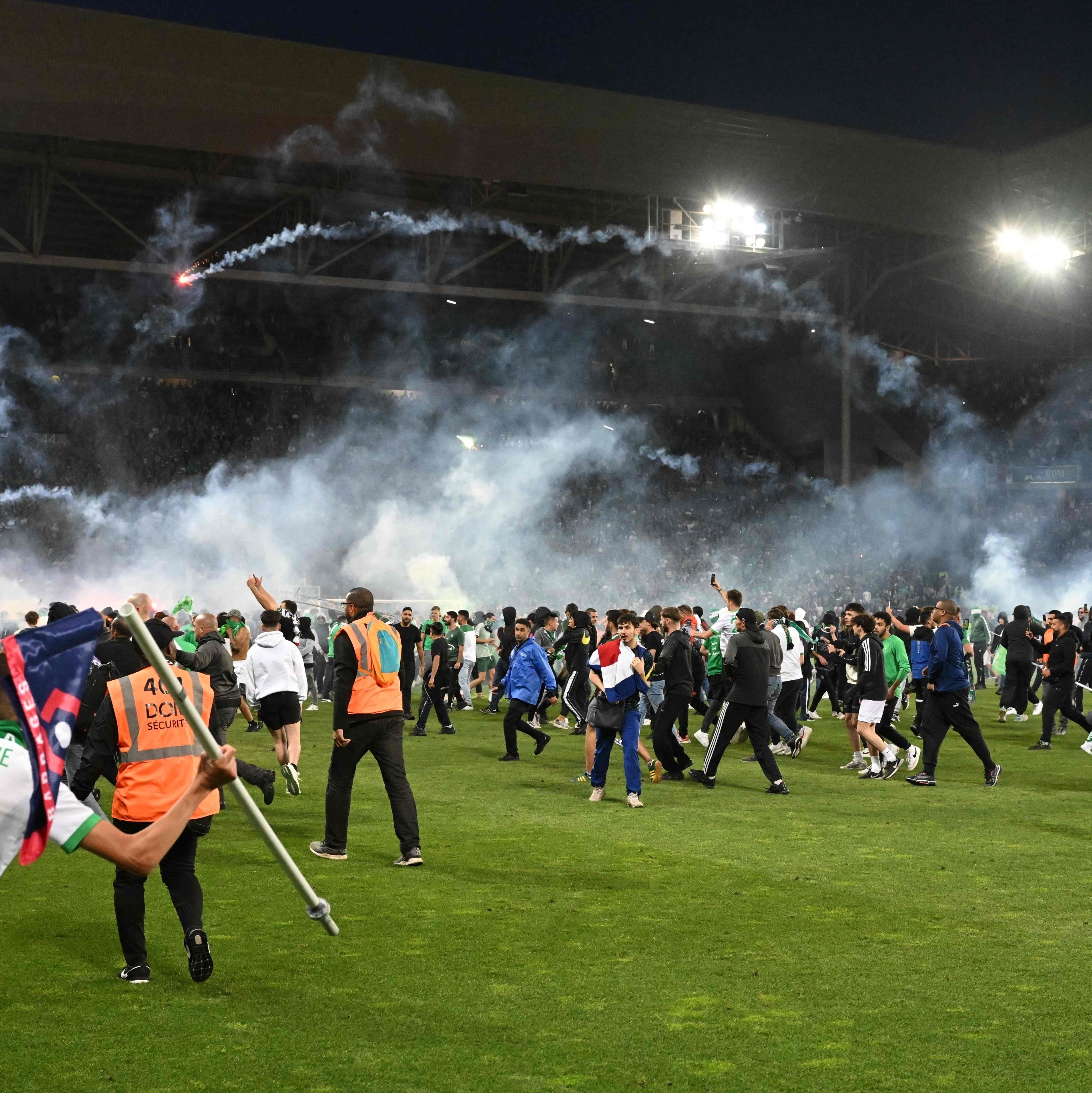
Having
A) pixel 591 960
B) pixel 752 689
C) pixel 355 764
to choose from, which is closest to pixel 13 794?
pixel 591 960

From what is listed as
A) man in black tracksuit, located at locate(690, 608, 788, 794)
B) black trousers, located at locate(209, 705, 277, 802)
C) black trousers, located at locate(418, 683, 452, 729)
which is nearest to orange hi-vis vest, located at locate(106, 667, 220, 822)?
black trousers, located at locate(209, 705, 277, 802)

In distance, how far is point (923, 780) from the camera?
1127 centimetres

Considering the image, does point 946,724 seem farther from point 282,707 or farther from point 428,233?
point 428,233

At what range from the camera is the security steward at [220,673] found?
30.0 ft

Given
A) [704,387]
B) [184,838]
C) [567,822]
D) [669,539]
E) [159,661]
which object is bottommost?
[567,822]

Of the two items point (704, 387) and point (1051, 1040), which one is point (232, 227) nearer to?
point (704, 387)

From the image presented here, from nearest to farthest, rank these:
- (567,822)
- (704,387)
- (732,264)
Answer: (567,822) → (732,264) → (704,387)

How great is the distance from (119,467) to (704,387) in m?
17.4

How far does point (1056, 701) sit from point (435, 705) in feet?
23.9

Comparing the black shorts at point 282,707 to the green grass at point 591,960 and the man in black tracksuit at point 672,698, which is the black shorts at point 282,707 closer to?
the green grass at point 591,960

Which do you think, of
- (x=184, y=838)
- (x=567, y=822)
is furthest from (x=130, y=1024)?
(x=567, y=822)

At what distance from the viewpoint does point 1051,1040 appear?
4566mm

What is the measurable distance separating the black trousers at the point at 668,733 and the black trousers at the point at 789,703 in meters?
2.39

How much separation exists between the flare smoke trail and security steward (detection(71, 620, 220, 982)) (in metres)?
20.6
